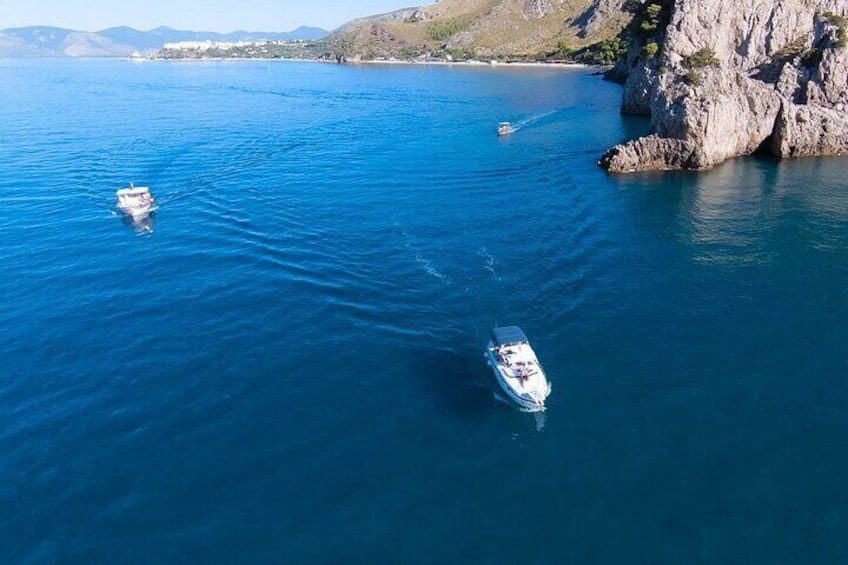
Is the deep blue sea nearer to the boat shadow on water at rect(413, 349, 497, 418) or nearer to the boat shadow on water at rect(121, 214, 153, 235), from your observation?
the boat shadow on water at rect(413, 349, 497, 418)

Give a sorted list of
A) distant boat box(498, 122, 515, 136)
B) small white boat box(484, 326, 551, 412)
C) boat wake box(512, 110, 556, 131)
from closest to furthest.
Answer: small white boat box(484, 326, 551, 412) < distant boat box(498, 122, 515, 136) < boat wake box(512, 110, 556, 131)

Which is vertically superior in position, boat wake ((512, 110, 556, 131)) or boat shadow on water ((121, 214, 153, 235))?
boat wake ((512, 110, 556, 131))

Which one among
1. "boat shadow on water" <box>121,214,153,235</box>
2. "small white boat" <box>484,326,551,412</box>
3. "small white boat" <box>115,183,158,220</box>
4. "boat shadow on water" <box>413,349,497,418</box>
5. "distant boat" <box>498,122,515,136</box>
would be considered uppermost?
"distant boat" <box>498,122,515,136</box>

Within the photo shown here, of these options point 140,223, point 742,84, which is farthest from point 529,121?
point 140,223

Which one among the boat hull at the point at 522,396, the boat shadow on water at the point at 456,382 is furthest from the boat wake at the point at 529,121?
the boat hull at the point at 522,396

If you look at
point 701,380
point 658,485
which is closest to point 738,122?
point 701,380

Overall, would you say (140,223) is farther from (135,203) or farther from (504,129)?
(504,129)

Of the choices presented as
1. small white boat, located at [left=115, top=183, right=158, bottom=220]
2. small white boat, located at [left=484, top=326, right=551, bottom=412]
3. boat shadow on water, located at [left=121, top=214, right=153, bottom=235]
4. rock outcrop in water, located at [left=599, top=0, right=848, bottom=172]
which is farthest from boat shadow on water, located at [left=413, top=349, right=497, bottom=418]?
rock outcrop in water, located at [left=599, top=0, right=848, bottom=172]
